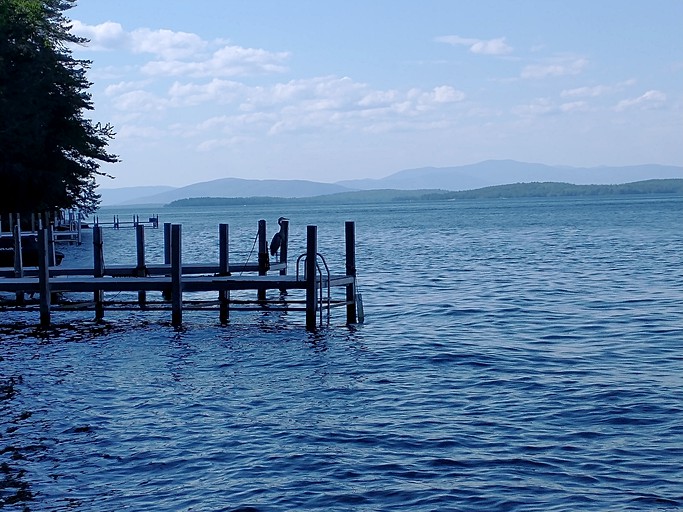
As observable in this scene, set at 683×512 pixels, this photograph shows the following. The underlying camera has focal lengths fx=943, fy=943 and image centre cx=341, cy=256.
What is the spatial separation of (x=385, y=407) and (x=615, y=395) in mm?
3750

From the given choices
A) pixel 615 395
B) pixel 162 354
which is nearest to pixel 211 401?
pixel 162 354

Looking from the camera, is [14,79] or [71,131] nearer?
[14,79]

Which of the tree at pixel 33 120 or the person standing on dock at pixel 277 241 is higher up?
the tree at pixel 33 120

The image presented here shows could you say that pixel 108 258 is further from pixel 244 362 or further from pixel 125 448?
pixel 125 448

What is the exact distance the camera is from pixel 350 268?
23.5 m

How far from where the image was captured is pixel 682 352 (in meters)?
19.2

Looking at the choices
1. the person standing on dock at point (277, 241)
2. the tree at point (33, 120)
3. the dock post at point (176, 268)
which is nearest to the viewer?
the dock post at point (176, 268)

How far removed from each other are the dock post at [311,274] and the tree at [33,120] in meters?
33.7

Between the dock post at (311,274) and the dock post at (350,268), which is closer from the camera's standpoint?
the dock post at (311,274)

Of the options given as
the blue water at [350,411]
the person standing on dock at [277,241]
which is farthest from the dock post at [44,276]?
the person standing on dock at [277,241]

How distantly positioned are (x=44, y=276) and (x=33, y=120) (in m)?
32.6

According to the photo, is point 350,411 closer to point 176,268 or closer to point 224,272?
point 176,268

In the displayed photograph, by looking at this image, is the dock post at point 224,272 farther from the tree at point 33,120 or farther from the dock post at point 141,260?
the tree at point 33,120

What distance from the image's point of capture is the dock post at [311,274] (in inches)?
861
